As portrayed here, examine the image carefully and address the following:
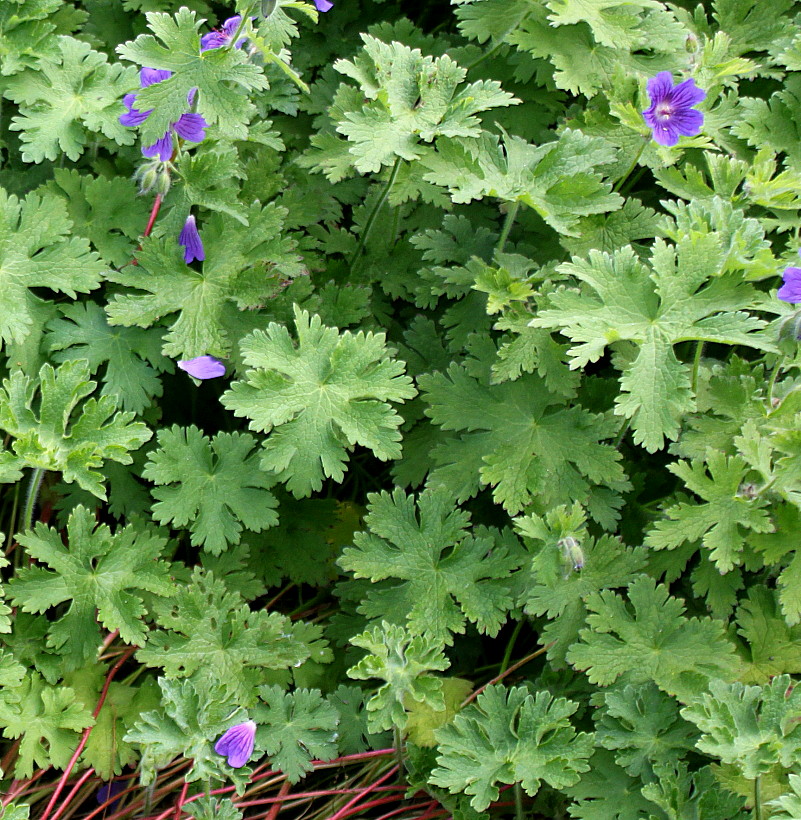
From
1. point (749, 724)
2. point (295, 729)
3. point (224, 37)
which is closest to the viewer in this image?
point (749, 724)

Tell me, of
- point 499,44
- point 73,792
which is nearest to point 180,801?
point 73,792

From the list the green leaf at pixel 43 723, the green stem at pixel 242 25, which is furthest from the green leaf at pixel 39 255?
A: the green leaf at pixel 43 723

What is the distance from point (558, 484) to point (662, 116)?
0.99m

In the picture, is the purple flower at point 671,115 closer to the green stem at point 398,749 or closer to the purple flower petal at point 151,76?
the purple flower petal at point 151,76

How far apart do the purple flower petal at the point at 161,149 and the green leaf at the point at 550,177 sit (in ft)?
2.29

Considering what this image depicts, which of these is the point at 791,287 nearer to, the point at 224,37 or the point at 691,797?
the point at 691,797

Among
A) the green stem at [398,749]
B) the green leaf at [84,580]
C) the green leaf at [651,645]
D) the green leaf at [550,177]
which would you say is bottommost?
the green stem at [398,749]

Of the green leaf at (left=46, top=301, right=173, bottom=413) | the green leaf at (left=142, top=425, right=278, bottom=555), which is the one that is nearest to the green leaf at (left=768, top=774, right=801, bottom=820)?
the green leaf at (left=142, top=425, right=278, bottom=555)

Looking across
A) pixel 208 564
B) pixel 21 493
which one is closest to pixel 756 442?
pixel 208 564

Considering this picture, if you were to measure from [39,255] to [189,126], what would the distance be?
0.52m

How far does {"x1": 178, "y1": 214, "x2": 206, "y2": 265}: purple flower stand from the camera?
93.3 inches

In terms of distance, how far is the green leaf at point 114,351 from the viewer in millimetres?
2334

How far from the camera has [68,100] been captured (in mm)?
2539

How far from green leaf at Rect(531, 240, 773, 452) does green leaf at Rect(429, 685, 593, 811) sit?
63 centimetres
